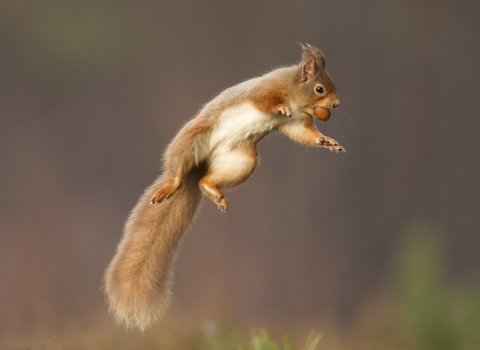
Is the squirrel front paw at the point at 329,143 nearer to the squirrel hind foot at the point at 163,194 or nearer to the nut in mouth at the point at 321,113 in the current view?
the nut in mouth at the point at 321,113

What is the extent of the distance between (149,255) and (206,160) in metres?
0.29

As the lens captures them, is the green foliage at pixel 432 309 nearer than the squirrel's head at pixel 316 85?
No

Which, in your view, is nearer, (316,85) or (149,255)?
(316,85)

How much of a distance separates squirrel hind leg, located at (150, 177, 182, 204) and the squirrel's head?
1.16 ft

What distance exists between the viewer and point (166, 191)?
3.57ft

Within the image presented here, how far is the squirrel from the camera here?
1.09 metres

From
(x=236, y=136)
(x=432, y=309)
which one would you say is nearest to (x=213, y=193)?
(x=236, y=136)

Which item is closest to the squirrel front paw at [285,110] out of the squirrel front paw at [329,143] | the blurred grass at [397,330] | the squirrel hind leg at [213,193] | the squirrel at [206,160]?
the squirrel at [206,160]

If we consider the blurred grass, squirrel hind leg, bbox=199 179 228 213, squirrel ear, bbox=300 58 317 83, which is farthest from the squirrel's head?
the blurred grass

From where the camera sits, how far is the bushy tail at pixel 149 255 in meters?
1.20

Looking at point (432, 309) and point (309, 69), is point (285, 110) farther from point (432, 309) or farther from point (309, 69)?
point (432, 309)

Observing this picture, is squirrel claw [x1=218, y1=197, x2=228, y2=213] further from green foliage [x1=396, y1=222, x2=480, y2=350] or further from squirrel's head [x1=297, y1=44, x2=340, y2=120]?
green foliage [x1=396, y1=222, x2=480, y2=350]

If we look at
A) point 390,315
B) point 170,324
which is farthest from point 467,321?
point 170,324

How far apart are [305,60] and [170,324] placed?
1.83m
